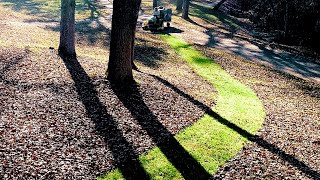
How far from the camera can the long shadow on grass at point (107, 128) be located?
8.29 metres

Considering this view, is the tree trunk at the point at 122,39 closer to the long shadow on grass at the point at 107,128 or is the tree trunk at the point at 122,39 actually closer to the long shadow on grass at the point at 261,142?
the long shadow on grass at the point at 107,128

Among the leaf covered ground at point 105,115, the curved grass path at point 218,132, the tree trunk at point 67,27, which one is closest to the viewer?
the leaf covered ground at point 105,115

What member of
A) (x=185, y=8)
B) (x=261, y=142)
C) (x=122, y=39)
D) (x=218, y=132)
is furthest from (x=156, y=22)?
(x=261, y=142)

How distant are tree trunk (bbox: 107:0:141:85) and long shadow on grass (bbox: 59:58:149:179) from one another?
1090mm

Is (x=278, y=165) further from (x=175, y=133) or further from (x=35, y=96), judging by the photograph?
(x=35, y=96)

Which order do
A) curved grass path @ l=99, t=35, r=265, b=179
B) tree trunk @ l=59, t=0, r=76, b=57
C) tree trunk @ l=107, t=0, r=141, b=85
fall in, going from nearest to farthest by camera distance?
1. curved grass path @ l=99, t=35, r=265, b=179
2. tree trunk @ l=107, t=0, r=141, b=85
3. tree trunk @ l=59, t=0, r=76, b=57

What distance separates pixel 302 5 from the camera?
2953 cm

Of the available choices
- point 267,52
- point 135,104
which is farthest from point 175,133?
point 267,52

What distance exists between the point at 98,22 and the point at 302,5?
58.5 ft

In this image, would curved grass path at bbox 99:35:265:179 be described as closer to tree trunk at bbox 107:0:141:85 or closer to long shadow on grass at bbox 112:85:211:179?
long shadow on grass at bbox 112:85:211:179

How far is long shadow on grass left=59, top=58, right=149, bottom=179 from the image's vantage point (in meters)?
8.29

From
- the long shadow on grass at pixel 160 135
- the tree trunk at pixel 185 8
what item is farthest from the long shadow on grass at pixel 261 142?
the tree trunk at pixel 185 8

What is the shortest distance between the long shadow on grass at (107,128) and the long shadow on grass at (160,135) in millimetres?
850

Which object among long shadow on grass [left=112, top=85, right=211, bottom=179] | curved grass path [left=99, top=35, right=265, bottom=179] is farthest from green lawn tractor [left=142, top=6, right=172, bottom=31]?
long shadow on grass [left=112, top=85, right=211, bottom=179]
